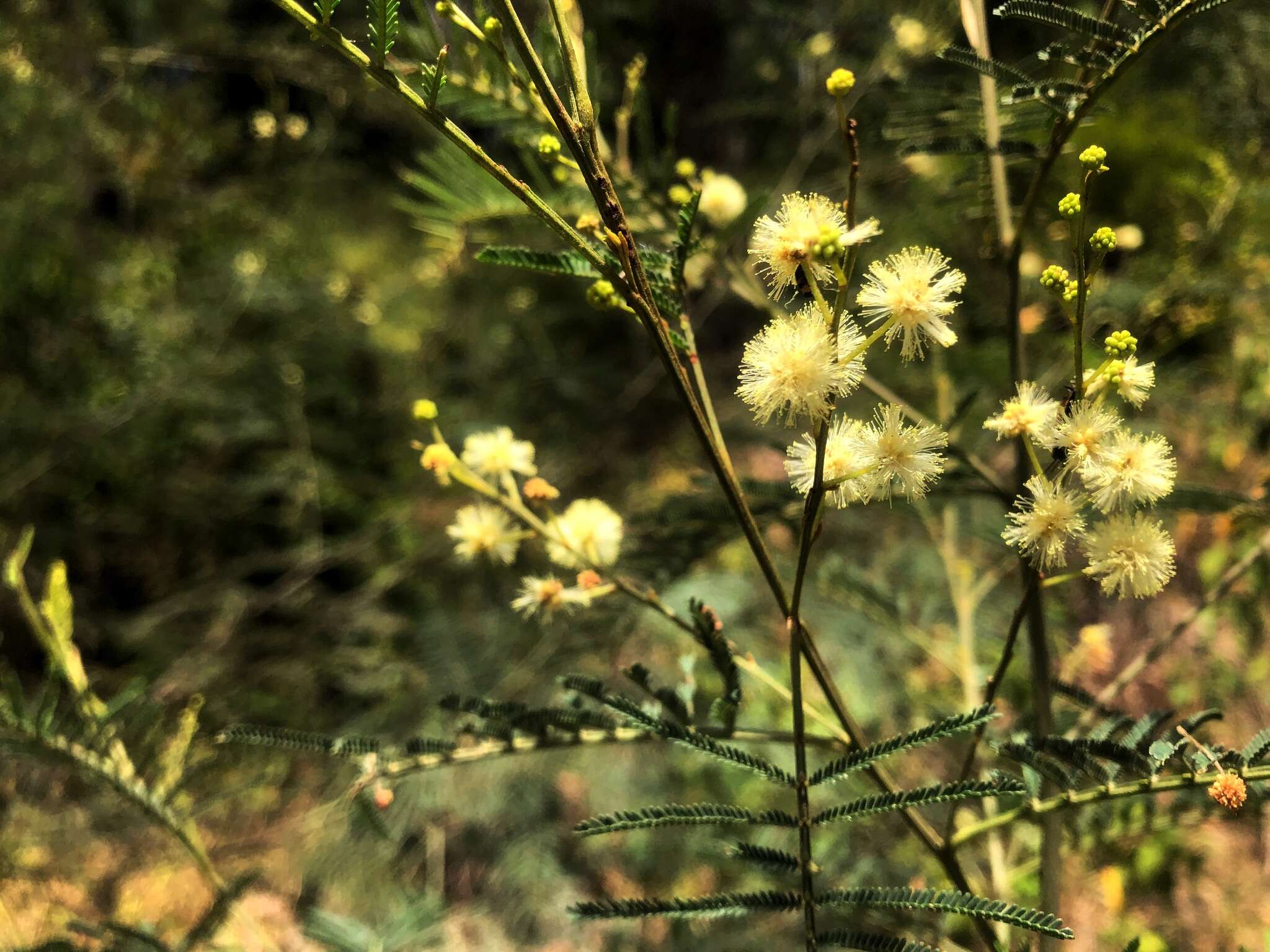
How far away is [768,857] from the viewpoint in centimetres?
36

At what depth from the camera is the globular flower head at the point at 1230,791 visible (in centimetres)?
28

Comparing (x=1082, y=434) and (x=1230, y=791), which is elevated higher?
(x=1082, y=434)

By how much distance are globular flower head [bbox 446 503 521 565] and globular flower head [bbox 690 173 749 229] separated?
0.94 ft

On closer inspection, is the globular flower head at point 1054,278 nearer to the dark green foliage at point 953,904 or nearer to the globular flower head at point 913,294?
the globular flower head at point 913,294

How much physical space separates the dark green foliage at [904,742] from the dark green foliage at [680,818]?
0.11 ft

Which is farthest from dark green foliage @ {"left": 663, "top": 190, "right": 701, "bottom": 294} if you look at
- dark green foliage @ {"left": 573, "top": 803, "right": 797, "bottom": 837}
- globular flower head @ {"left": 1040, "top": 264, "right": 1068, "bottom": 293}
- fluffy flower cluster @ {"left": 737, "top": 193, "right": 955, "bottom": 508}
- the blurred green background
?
the blurred green background

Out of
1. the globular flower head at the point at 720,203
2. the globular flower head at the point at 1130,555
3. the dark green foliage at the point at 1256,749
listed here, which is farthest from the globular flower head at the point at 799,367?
the globular flower head at the point at 720,203

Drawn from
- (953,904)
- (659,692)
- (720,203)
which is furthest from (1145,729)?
(720,203)

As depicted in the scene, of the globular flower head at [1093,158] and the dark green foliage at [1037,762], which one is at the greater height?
the globular flower head at [1093,158]

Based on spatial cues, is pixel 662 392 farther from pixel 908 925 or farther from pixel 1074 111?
pixel 1074 111

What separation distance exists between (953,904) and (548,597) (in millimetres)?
253

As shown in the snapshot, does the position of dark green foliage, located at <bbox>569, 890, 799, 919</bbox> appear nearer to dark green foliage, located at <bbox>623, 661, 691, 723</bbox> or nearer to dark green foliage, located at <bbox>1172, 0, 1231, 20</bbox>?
dark green foliage, located at <bbox>623, 661, 691, 723</bbox>

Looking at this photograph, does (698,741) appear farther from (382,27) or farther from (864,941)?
(382,27)

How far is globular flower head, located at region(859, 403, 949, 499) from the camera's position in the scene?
29 cm
